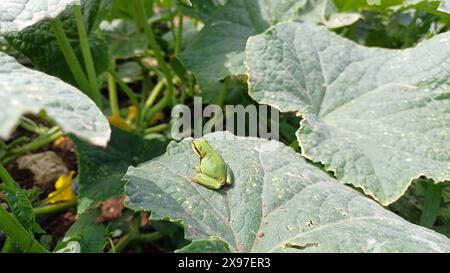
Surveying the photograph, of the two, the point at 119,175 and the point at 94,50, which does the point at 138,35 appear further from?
the point at 119,175

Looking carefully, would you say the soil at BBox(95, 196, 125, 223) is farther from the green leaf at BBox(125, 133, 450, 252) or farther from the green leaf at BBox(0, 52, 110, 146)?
the green leaf at BBox(0, 52, 110, 146)

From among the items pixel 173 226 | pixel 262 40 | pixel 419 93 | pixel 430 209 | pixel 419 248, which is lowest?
pixel 173 226

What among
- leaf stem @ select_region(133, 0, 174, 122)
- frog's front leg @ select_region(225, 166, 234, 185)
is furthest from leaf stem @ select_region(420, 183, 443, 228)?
leaf stem @ select_region(133, 0, 174, 122)

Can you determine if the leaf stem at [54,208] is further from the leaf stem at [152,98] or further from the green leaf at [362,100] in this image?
the green leaf at [362,100]

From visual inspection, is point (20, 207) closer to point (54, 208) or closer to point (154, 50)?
point (54, 208)

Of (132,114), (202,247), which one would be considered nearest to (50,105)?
(202,247)

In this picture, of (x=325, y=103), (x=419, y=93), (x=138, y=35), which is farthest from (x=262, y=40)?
(x=138, y=35)
